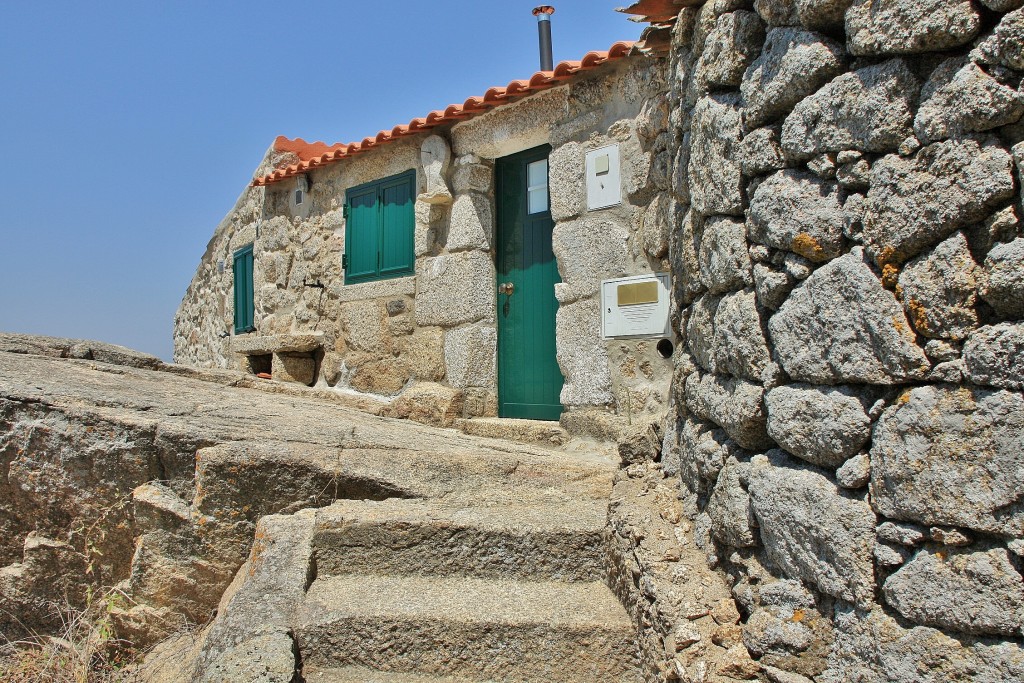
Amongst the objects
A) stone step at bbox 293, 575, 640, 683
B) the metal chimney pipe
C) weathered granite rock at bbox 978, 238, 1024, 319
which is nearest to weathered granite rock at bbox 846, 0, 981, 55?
weathered granite rock at bbox 978, 238, 1024, 319

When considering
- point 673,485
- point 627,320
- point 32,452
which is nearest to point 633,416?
point 627,320

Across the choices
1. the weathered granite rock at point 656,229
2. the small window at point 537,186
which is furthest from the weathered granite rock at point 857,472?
the small window at point 537,186

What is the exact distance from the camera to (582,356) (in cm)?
425

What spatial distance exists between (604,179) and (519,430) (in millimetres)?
1586

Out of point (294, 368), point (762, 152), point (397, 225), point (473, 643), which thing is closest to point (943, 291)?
point (762, 152)

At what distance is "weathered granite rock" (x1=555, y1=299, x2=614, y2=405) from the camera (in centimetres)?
414

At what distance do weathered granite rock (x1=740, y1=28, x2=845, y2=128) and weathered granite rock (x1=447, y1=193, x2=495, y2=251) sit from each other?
118 inches

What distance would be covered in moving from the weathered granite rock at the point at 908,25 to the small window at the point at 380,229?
4.05 m

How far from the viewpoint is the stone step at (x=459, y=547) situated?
2.62m

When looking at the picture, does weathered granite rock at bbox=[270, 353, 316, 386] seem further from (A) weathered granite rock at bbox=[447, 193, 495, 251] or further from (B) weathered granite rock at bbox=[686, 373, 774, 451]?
(B) weathered granite rock at bbox=[686, 373, 774, 451]

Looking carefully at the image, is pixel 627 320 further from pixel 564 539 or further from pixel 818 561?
pixel 818 561

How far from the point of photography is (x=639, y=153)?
156 inches

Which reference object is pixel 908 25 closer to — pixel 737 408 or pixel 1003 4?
pixel 1003 4

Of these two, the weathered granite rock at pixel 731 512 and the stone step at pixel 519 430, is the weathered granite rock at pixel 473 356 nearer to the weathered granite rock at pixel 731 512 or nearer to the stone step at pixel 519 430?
the stone step at pixel 519 430
